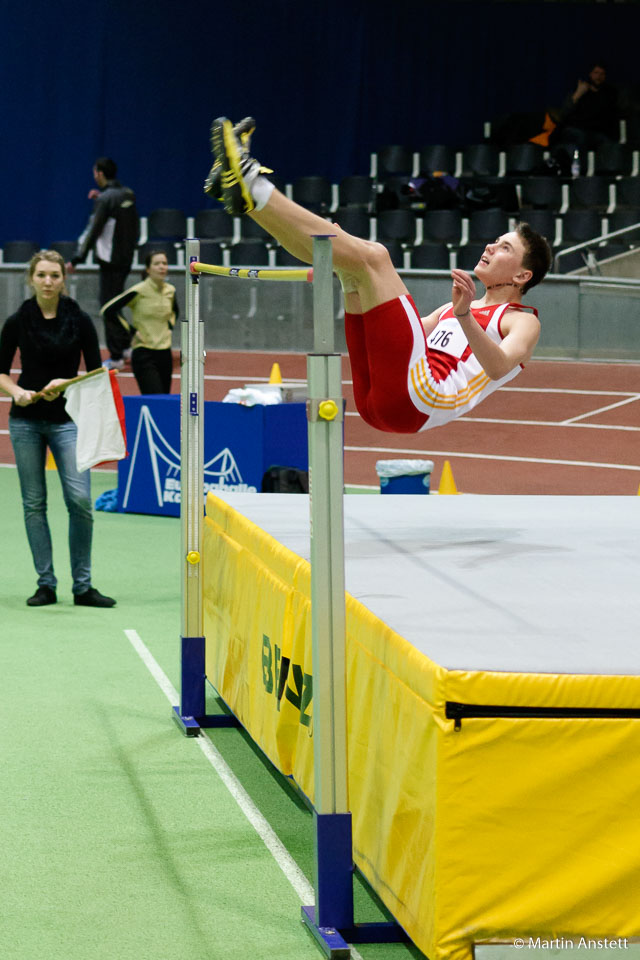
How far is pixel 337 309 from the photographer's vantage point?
45.1 feet

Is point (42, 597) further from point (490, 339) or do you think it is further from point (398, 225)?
point (398, 225)

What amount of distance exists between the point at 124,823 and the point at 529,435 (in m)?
8.30

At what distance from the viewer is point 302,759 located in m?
3.31

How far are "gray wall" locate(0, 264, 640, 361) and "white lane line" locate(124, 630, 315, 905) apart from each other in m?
8.22

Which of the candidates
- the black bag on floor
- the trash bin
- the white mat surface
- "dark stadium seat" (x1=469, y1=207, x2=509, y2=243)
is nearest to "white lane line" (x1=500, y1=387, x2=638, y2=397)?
"dark stadium seat" (x1=469, y1=207, x2=509, y2=243)

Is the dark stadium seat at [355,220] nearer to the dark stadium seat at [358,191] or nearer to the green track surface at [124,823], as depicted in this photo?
the dark stadium seat at [358,191]

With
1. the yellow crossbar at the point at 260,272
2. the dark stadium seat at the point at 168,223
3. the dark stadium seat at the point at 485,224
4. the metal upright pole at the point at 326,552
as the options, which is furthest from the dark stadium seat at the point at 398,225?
the metal upright pole at the point at 326,552

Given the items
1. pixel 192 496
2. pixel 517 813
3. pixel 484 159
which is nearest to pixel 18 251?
pixel 484 159

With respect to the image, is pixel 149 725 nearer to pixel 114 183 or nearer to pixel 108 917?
pixel 108 917

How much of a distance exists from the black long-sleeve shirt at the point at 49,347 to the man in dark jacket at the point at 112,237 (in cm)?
555

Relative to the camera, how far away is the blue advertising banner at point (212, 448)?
8250mm

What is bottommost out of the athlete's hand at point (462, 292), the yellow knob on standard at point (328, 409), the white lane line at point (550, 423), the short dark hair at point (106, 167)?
the white lane line at point (550, 423)

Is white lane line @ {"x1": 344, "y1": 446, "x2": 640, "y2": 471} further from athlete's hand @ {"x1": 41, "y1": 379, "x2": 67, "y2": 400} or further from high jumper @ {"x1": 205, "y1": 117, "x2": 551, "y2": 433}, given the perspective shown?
high jumper @ {"x1": 205, "y1": 117, "x2": 551, "y2": 433}

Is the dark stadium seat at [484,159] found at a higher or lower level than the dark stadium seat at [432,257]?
higher
